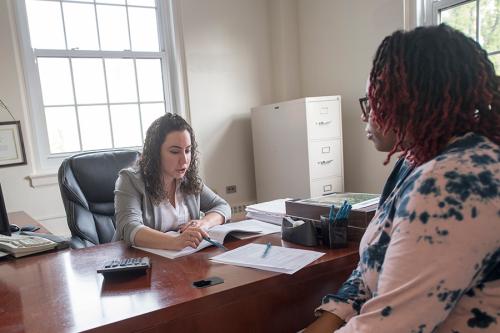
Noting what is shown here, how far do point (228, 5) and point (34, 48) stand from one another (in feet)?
5.27

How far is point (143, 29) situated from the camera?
3.15m

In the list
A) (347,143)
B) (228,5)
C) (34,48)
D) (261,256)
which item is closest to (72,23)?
(34,48)

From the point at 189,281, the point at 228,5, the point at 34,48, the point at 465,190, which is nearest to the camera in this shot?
the point at 465,190

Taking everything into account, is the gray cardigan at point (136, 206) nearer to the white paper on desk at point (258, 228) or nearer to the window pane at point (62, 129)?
the white paper on desk at point (258, 228)

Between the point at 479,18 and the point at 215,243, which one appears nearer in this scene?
the point at 215,243

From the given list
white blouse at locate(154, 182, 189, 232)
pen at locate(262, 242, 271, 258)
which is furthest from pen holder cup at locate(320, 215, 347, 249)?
white blouse at locate(154, 182, 189, 232)

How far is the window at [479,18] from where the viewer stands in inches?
88.6

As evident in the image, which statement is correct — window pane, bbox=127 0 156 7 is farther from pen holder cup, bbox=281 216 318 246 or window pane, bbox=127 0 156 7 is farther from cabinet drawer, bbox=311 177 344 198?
pen holder cup, bbox=281 216 318 246

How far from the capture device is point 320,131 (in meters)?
2.81

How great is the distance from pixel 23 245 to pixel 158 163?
0.58 meters

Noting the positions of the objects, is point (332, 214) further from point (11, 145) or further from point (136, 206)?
point (11, 145)

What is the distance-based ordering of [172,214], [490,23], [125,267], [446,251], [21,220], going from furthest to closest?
[490,23] → [21,220] → [172,214] → [125,267] → [446,251]

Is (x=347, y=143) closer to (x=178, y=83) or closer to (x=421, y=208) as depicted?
(x=178, y=83)

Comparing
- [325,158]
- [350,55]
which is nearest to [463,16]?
[350,55]
